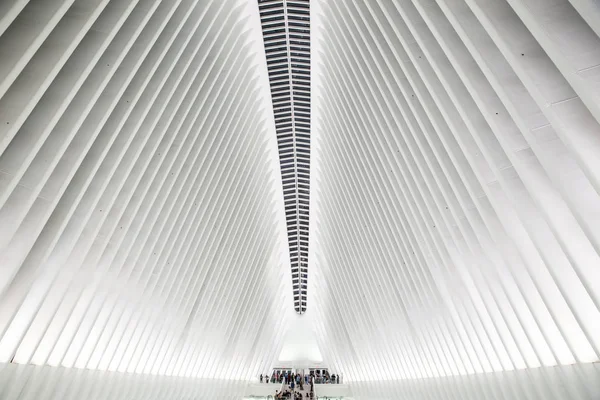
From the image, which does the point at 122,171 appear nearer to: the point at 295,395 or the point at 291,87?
the point at 291,87

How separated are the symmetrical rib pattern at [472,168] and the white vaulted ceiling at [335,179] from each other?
0.15 ft

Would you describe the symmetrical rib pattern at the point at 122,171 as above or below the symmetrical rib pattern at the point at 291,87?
below

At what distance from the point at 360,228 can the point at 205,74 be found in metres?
9.82

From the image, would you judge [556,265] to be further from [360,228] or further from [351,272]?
[351,272]

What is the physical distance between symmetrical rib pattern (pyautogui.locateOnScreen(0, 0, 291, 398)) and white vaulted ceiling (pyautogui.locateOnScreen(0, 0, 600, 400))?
2.2 inches

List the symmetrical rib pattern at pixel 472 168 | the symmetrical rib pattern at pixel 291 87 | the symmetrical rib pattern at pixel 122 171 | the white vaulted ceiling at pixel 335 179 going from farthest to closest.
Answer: the symmetrical rib pattern at pixel 291 87 < the symmetrical rib pattern at pixel 122 171 < the white vaulted ceiling at pixel 335 179 < the symmetrical rib pattern at pixel 472 168

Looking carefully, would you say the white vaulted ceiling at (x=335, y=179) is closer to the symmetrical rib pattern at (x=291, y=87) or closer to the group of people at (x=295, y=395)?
the symmetrical rib pattern at (x=291, y=87)

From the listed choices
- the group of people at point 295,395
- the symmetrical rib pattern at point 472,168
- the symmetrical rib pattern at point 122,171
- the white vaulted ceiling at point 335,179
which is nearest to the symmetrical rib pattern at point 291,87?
the white vaulted ceiling at point 335,179

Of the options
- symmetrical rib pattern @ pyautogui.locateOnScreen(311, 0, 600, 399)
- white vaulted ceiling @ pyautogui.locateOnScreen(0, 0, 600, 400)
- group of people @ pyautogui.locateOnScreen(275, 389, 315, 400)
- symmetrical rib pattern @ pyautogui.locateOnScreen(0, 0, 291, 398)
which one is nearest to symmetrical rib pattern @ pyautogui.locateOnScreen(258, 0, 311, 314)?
white vaulted ceiling @ pyautogui.locateOnScreen(0, 0, 600, 400)

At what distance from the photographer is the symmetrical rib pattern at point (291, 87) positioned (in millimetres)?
16891

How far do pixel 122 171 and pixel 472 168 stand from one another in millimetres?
8303

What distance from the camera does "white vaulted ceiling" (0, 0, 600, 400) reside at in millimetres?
7055

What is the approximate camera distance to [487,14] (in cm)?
695

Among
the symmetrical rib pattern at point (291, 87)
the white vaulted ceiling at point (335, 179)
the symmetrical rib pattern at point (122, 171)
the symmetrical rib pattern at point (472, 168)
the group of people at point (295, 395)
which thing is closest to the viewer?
the symmetrical rib pattern at point (472, 168)
